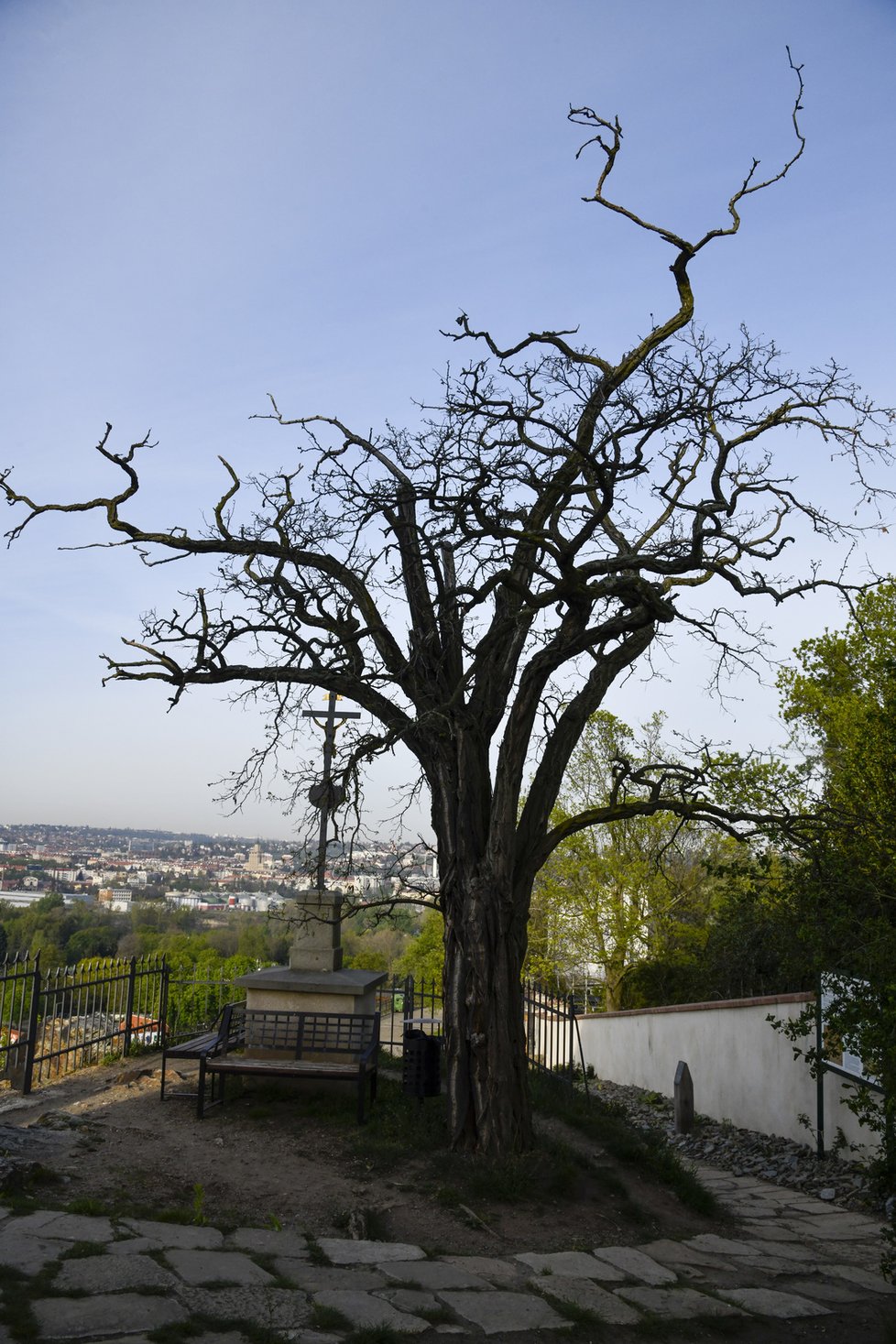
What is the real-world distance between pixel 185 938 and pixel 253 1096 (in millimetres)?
29181

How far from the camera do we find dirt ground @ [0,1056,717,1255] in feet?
22.1

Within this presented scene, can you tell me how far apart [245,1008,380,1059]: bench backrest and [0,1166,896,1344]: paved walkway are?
408 cm

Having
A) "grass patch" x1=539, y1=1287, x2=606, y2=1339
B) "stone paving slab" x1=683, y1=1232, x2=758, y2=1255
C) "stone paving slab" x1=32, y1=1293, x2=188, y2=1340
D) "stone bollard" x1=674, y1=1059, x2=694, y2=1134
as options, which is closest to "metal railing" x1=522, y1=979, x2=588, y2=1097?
"stone bollard" x1=674, y1=1059, x2=694, y2=1134

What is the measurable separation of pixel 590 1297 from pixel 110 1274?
2669 millimetres

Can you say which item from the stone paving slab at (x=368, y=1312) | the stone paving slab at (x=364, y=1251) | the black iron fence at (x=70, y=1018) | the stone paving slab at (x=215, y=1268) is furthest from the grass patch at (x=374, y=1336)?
the black iron fence at (x=70, y=1018)

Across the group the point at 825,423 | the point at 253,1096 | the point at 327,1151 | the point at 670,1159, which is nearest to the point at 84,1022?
the point at 253,1096

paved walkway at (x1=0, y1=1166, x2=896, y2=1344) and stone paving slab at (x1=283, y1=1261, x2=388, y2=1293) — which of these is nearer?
paved walkway at (x1=0, y1=1166, x2=896, y2=1344)

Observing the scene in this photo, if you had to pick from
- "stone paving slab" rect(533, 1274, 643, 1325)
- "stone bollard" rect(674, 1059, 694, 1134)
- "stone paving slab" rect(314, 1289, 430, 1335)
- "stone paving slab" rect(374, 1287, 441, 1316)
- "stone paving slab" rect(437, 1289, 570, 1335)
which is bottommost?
"stone bollard" rect(674, 1059, 694, 1134)

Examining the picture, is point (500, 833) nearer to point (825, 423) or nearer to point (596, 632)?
point (596, 632)

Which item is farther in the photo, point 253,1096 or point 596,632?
point 253,1096

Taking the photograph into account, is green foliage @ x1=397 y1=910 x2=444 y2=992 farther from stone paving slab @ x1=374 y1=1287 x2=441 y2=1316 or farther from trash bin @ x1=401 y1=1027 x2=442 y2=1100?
stone paving slab @ x1=374 y1=1287 x2=441 y2=1316

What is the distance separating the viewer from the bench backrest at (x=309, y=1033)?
10281 mm

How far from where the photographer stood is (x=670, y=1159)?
8.62 meters

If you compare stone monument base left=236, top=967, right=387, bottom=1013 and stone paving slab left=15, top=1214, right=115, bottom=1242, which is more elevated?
stone monument base left=236, top=967, right=387, bottom=1013
